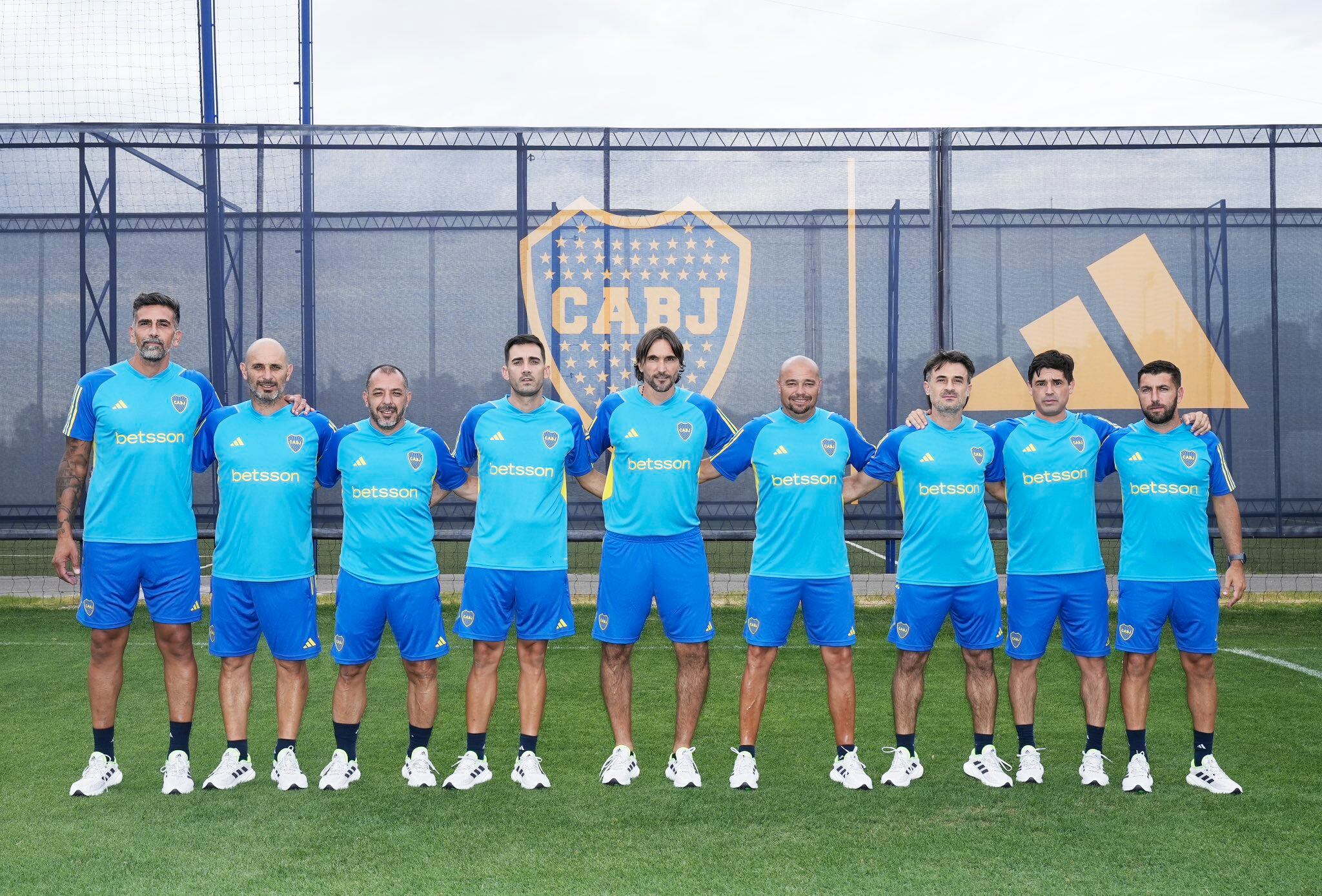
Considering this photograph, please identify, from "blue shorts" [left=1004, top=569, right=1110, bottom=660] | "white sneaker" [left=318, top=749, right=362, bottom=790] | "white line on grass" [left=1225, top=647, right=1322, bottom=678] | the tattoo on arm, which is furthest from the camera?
"white line on grass" [left=1225, top=647, right=1322, bottom=678]

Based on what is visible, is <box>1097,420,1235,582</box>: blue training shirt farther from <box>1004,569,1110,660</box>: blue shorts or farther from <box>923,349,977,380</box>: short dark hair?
<box>923,349,977,380</box>: short dark hair

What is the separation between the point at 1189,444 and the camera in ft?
14.9

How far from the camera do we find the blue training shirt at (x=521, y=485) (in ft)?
14.9

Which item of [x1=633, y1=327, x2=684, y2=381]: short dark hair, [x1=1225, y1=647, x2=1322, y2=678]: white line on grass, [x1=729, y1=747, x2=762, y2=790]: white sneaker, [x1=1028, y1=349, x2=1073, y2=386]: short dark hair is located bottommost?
[x1=1225, y1=647, x2=1322, y2=678]: white line on grass

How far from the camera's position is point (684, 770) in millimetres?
4469

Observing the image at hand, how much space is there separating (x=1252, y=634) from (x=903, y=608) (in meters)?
4.84

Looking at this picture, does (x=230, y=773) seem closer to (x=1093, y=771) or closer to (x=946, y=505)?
(x=946, y=505)

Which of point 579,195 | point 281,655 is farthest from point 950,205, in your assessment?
point 281,655

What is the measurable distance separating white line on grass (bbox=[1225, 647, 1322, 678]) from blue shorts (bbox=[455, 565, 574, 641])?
5057mm

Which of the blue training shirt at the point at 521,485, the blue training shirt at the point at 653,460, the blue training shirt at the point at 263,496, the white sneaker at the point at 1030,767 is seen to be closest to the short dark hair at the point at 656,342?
the blue training shirt at the point at 653,460

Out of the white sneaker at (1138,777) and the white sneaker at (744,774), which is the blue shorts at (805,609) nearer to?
the white sneaker at (744,774)

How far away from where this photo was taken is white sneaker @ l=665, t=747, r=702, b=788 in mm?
4434

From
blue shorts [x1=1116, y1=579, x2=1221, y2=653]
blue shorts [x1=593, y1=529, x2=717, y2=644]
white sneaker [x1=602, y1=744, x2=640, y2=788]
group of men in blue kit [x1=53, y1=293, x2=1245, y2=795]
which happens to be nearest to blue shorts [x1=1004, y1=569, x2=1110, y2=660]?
group of men in blue kit [x1=53, y1=293, x2=1245, y2=795]

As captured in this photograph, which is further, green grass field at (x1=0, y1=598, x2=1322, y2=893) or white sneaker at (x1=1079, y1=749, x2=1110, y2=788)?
white sneaker at (x1=1079, y1=749, x2=1110, y2=788)
